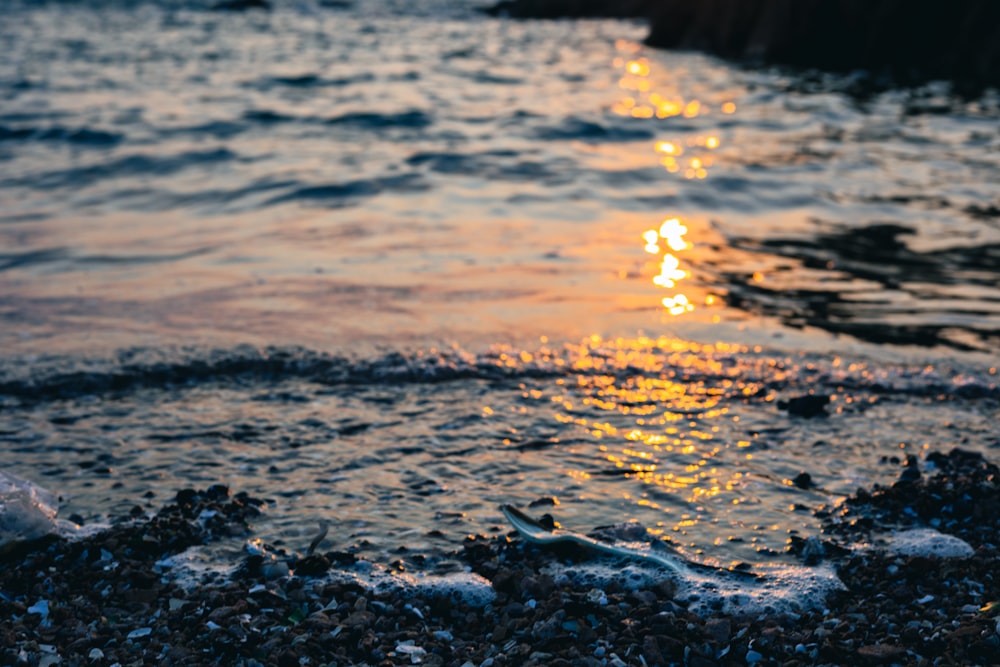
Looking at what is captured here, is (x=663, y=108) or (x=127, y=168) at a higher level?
(x=663, y=108)

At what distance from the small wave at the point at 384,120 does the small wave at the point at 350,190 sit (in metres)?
2.98

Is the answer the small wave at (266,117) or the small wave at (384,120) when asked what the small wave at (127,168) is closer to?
the small wave at (266,117)

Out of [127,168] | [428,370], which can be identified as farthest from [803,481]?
[127,168]

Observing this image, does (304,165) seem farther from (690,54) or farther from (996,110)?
(690,54)

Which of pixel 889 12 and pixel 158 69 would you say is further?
pixel 889 12

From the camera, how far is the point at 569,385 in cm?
505

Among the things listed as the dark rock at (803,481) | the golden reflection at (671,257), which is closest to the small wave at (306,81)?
the golden reflection at (671,257)

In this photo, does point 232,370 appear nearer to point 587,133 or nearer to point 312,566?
point 312,566

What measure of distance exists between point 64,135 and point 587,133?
5958 mm

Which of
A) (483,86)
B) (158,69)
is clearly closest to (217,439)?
(483,86)

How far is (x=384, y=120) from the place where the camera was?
12.9 metres

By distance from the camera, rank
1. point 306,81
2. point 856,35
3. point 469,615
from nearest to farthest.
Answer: point 469,615, point 306,81, point 856,35

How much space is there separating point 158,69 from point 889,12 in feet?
43.4

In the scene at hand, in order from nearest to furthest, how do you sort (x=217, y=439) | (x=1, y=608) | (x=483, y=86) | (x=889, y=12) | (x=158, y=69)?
(x=1, y=608) < (x=217, y=439) < (x=483, y=86) < (x=158, y=69) < (x=889, y=12)
